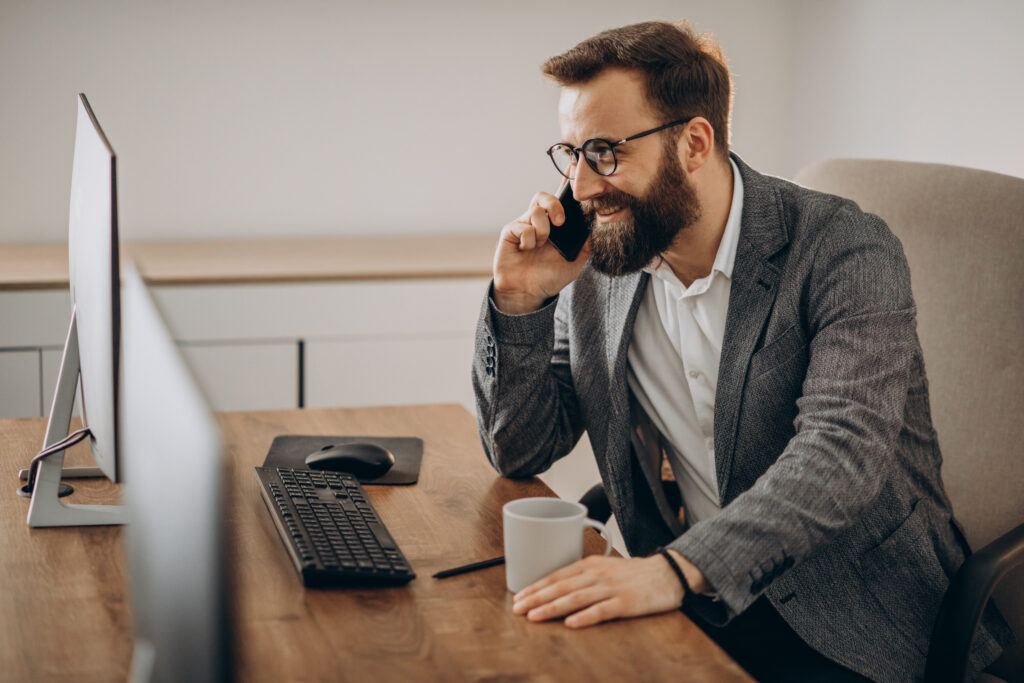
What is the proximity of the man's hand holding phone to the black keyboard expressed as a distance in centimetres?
34

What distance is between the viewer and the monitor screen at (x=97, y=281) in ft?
3.02

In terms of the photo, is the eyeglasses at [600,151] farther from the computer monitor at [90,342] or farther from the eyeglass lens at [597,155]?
the computer monitor at [90,342]

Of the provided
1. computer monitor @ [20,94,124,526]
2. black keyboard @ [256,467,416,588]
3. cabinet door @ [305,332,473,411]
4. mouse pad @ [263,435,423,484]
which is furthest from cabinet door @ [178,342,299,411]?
black keyboard @ [256,467,416,588]

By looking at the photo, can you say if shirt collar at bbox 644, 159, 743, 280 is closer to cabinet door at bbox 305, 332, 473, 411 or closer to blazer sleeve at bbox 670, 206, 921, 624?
blazer sleeve at bbox 670, 206, 921, 624

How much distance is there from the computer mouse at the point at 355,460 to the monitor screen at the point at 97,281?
28cm

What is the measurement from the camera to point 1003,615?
1.28 m

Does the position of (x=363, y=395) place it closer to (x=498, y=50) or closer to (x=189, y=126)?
(x=189, y=126)

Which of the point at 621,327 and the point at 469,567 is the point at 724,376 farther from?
the point at 469,567

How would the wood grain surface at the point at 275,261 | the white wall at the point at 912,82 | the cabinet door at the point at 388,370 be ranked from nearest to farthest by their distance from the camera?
the white wall at the point at 912,82
the wood grain surface at the point at 275,261
the cabinet door at the point at 388,370

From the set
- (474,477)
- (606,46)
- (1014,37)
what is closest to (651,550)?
(474,477)

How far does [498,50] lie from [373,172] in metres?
0.54

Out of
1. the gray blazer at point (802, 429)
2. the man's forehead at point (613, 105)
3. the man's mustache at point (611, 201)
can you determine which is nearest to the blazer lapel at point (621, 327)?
the gray blazer at point (802, 429)

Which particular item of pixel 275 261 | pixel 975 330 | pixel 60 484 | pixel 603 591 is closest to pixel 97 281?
pixel 60 484

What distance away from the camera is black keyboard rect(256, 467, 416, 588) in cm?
94
